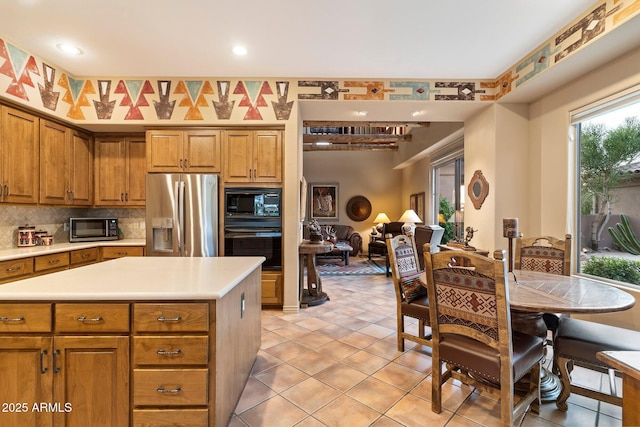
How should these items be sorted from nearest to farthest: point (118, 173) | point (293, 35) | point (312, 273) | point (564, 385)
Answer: point (564, 385), point (293, 35), point (118, 173), point (312, 273)

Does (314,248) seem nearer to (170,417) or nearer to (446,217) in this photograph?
(170,417)

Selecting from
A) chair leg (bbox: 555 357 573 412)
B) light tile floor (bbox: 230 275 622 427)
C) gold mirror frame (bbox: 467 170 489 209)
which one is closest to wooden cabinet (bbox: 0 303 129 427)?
light tile floor (bbox: 230 275 622 427)

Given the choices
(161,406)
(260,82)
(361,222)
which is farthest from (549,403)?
(361,222)

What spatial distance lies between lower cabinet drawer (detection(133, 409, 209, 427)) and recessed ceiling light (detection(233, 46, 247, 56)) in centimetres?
298

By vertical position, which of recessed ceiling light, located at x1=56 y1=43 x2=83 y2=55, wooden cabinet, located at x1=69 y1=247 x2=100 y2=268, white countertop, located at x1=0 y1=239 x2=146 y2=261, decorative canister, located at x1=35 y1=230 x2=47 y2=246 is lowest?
wooden cabinet, located at x1=69 y1=247 x2=100 y2=268

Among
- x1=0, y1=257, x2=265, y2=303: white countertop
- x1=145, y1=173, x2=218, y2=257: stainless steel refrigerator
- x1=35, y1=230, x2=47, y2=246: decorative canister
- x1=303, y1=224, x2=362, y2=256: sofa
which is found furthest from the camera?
x1=303, y1=224, x2=362, y2=256: sofa

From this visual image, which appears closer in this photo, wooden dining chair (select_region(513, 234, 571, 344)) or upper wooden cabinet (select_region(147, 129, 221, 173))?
wooden dining chair (select_region(513, 234, 571, 344))

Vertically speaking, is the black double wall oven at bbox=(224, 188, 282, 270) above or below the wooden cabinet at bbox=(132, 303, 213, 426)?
above

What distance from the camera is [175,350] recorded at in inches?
54.4

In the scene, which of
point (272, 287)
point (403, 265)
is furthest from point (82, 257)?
point (403, 265)

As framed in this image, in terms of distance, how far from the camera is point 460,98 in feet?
11.6

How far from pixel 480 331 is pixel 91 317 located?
1.96 meters

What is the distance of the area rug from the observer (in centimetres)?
610

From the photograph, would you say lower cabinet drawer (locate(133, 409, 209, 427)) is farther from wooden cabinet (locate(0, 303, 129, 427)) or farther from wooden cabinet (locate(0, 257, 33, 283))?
wooden cabinet (locate(0, 257, 33, 283))
